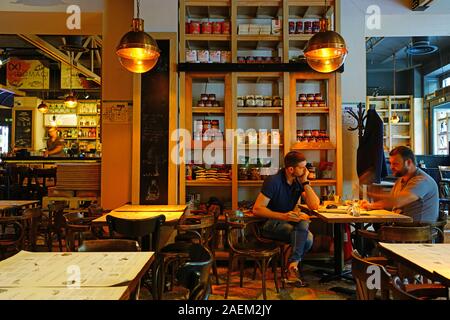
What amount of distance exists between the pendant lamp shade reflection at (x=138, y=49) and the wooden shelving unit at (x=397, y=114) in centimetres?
967

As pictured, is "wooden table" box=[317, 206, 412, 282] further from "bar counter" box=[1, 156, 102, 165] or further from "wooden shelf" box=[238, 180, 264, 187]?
"bar counter" box=[1, 156, 102, 165]

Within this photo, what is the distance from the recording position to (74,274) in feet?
6.11

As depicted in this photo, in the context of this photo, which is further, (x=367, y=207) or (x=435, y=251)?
(x=367, y=207)

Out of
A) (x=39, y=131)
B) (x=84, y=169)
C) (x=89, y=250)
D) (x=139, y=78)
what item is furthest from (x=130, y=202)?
(x=39, y=131)

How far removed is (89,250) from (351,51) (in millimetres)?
4572

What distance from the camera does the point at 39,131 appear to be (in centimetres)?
1272

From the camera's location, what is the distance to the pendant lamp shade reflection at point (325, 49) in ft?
11.8

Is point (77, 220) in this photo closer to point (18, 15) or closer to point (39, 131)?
point (18, 15)

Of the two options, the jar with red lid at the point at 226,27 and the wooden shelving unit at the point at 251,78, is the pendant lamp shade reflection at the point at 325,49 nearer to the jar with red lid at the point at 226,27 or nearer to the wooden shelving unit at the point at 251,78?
the wooden shelving unit at the point at 251,78

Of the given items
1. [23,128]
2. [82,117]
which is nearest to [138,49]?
[82,117]

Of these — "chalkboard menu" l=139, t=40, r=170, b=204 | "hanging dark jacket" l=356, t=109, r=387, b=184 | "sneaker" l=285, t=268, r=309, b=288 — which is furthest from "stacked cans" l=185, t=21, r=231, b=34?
"sneaker" l=285, t=268, r=309, b=288

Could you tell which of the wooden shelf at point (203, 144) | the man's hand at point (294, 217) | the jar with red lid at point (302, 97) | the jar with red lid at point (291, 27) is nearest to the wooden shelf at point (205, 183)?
the wooden shelf at point (203, 144)

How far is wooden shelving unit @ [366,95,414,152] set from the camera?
1212 centimetres

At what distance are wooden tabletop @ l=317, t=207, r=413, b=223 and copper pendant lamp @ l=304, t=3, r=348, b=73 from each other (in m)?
1.47
